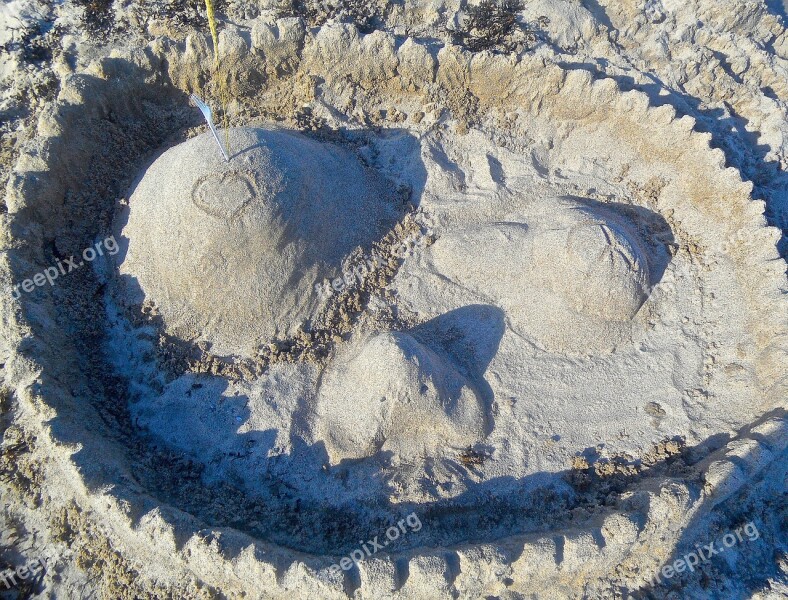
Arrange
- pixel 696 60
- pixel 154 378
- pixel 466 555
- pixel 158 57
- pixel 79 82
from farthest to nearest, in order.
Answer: pixel 696 60, pixel 158 57, pixel 79 82, pixel 154 378, pixel 466 555

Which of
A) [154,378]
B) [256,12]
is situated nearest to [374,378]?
[154,378]

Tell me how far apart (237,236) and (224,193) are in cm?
55

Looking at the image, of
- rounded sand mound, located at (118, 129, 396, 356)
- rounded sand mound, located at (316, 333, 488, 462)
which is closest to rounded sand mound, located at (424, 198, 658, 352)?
rounded sand mound, located at (316, 333, 488, 462)

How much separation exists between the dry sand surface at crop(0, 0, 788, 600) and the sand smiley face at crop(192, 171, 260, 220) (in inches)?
2.2

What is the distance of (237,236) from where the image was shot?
6.11 meters

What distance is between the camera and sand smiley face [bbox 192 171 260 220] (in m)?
6.00

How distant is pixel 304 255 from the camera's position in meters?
6.66

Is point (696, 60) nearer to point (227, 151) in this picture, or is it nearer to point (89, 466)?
point (227, 151)

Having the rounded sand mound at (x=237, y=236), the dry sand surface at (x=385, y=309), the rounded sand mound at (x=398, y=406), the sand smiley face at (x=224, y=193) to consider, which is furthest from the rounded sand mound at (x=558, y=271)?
the sand smiley face at (x=224, y=193)

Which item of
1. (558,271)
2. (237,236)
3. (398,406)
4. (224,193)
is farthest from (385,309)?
(224,193)

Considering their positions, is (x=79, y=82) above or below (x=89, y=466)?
above

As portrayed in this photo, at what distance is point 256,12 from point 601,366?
8.80 m

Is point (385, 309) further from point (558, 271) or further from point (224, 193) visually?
point (224, 193)

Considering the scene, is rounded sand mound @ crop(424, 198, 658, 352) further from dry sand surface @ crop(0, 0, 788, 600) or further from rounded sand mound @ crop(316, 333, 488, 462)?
rounded sand mound @ crop(316, 333, 488, 462)
